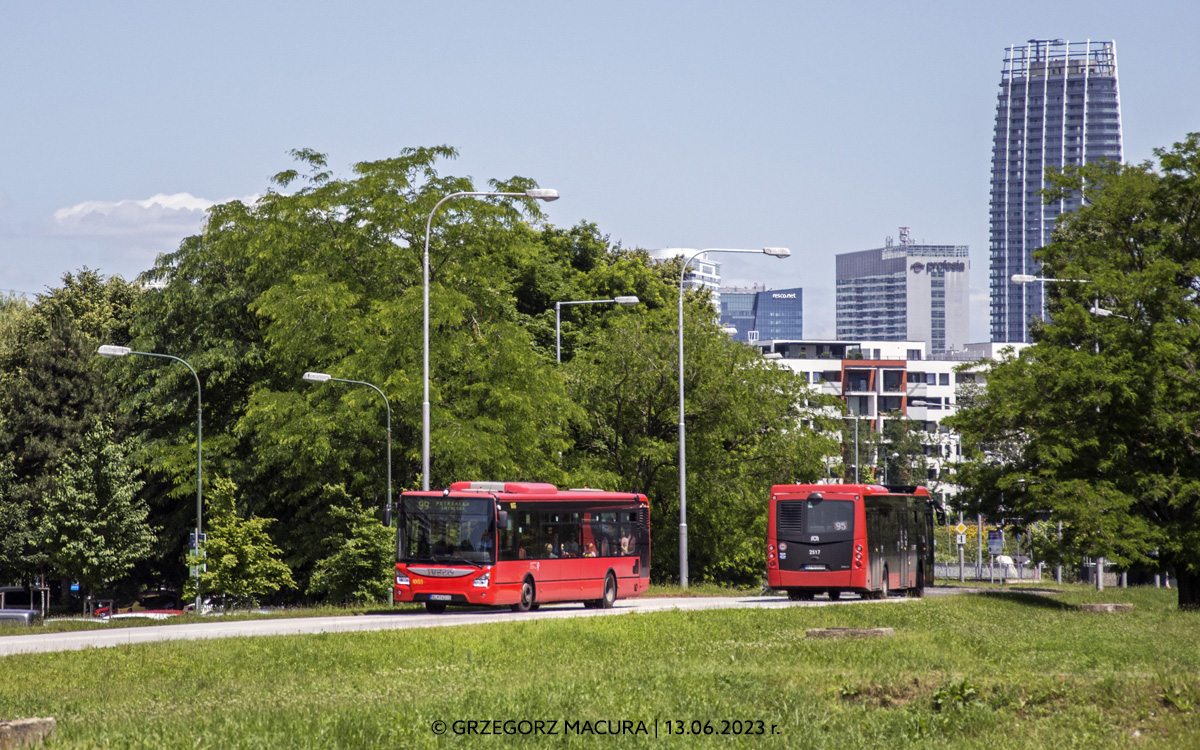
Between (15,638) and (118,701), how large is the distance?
1219 cm

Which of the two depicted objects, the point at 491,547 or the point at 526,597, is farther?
the point at 526,597

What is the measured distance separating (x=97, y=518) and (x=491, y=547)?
2373cm

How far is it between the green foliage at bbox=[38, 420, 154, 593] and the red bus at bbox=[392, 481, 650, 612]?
21.0m

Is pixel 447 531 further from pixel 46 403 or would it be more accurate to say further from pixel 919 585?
pixel 46 403

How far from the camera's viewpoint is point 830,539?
33750 mm

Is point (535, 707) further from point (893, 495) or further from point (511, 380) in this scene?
point (511, 380)

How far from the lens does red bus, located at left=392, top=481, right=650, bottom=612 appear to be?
28922mm

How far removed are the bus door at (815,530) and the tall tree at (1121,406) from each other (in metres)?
3.99

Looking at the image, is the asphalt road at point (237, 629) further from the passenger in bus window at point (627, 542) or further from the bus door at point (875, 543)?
the passenger in bus window at point (627, 542)

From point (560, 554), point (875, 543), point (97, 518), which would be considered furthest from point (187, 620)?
point (97, 518)

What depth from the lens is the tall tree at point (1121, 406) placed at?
108 ft

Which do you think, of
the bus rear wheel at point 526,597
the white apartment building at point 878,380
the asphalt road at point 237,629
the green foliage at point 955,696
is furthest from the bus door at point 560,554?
the white apartment building at point 878,380

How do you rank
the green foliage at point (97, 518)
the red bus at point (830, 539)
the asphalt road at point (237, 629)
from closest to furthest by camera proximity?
1. the asphalt road at point (237, 629)
2. the red bus at point (830, 539)
3. the green foliage at point (97, 518)

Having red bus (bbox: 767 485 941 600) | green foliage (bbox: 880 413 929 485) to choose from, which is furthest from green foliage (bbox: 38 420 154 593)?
green foliage (bbox: 880 413 929 485)
